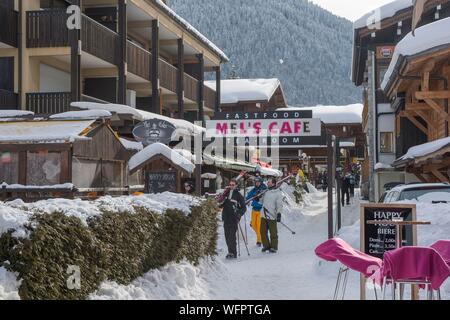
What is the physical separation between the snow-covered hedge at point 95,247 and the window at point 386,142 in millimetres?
20571

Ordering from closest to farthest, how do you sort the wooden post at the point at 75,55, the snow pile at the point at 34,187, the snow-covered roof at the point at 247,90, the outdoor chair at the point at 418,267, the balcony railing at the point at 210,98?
the outdoor chair at the point at 418,267, the snow pile at the point at 34,187, the wooden post at the point at 75,55, the balcony railing at the point at 210,98, the snow-covered roof at the point at 247,90

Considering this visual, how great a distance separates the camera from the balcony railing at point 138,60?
23297 millimetres

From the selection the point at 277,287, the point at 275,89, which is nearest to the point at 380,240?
the point at 277,287

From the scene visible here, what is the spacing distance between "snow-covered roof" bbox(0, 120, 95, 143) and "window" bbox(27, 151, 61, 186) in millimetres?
525

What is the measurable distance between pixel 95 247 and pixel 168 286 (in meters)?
1.83

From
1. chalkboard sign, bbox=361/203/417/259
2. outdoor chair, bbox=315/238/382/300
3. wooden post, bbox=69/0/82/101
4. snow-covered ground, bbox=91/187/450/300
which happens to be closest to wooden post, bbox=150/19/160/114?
wooden post, bbox=69/0/82/101

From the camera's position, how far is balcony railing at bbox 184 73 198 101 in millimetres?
30955

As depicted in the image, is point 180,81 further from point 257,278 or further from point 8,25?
point 257,278

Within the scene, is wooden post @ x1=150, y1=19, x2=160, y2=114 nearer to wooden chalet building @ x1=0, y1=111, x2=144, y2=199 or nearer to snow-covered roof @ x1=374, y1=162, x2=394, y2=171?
wooden chalet building @ x1=0, y1=111, x2=144, y2=199

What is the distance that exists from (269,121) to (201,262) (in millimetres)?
3935

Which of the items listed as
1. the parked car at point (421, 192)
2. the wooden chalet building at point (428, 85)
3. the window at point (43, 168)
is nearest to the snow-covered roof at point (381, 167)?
the wooden chalet building at point (428, 85)

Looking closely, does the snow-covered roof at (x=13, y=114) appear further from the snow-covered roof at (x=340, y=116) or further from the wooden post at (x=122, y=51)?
the snow-covered roof at (x=340, y=116)
